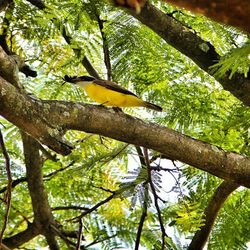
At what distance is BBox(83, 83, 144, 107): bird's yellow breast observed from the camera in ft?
9.30

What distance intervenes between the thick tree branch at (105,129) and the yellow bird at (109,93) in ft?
2.48

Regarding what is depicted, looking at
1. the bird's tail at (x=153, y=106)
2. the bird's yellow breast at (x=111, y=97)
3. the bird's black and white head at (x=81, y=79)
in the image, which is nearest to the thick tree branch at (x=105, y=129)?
the bird's tail at (x=153, y=106)

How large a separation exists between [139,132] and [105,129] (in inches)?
4.8

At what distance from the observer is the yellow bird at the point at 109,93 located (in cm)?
281

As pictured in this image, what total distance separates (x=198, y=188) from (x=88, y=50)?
92 centimetres

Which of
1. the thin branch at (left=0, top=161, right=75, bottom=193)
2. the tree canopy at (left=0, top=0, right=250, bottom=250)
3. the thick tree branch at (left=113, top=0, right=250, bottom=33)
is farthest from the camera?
the thin branch at (left=0, top=161, right=75, bottom=193)

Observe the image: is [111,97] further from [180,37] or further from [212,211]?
[212,211]

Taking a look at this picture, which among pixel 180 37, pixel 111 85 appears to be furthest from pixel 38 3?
pixel 180 37

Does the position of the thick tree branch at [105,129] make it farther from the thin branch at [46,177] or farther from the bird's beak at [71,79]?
the thin branch at [46,177]

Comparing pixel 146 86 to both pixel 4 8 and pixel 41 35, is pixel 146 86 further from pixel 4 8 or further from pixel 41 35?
pixel 4 8

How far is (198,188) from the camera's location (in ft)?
9.58

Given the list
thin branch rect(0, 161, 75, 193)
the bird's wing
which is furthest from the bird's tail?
thin branch rect(0, 161, 75, 193)

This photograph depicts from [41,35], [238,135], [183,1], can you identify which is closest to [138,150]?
[238,135]

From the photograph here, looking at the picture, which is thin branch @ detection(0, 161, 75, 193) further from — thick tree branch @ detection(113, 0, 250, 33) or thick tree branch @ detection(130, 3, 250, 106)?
thick tree branch @ detection(113, 0, 250, 33)
